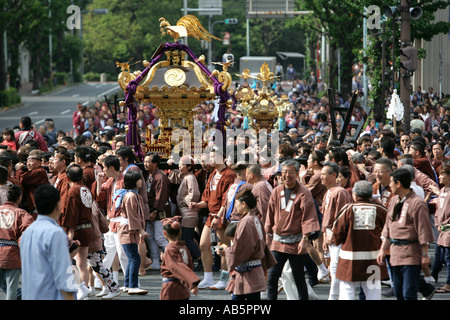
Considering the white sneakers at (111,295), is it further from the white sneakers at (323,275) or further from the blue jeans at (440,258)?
the blue jeans at (440,258)

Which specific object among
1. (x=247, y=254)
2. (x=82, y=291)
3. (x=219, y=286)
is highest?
(x=247, y=254)

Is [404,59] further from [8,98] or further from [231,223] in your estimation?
[8,98]

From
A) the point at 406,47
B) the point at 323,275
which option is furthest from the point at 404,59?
the point at 323,275

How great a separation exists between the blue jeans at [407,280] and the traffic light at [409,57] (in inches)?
336

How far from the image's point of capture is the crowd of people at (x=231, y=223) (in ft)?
28.1

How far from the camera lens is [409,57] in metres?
16.8

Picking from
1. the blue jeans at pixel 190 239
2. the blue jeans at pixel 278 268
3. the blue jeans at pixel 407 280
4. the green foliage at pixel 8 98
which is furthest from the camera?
the green foliage at pixel 8 98

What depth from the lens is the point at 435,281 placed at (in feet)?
38.0

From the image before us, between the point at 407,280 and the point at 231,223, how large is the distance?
1.95 m

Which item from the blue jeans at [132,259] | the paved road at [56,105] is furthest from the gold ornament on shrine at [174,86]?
the paved road at [56,105]

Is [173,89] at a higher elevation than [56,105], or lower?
higher

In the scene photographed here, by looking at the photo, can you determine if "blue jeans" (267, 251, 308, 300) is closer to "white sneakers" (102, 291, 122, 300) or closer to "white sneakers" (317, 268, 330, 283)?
"white sneakers" (317, 268, 330, 283)

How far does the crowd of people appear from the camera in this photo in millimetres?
8555

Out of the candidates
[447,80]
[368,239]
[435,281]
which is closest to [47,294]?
[368,239]
